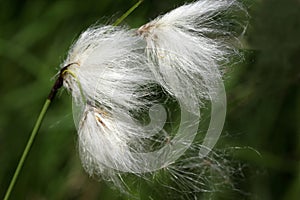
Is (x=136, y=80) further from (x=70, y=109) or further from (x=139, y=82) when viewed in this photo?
(x=70, y=109)

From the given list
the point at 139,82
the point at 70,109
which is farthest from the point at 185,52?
the point at 70,109

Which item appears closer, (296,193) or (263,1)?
(263,1)

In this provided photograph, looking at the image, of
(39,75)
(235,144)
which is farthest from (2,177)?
(235,144)

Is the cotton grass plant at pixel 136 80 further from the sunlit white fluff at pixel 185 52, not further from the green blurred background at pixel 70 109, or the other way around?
the green blurred background at pixel 70 109

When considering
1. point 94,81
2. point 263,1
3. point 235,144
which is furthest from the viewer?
point 235,144

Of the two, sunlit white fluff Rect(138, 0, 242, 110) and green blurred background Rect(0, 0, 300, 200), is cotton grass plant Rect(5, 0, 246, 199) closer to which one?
sunlit white fluff Rect(138, 0, 242, 110)

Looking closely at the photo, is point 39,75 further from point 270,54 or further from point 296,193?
point 296,193
